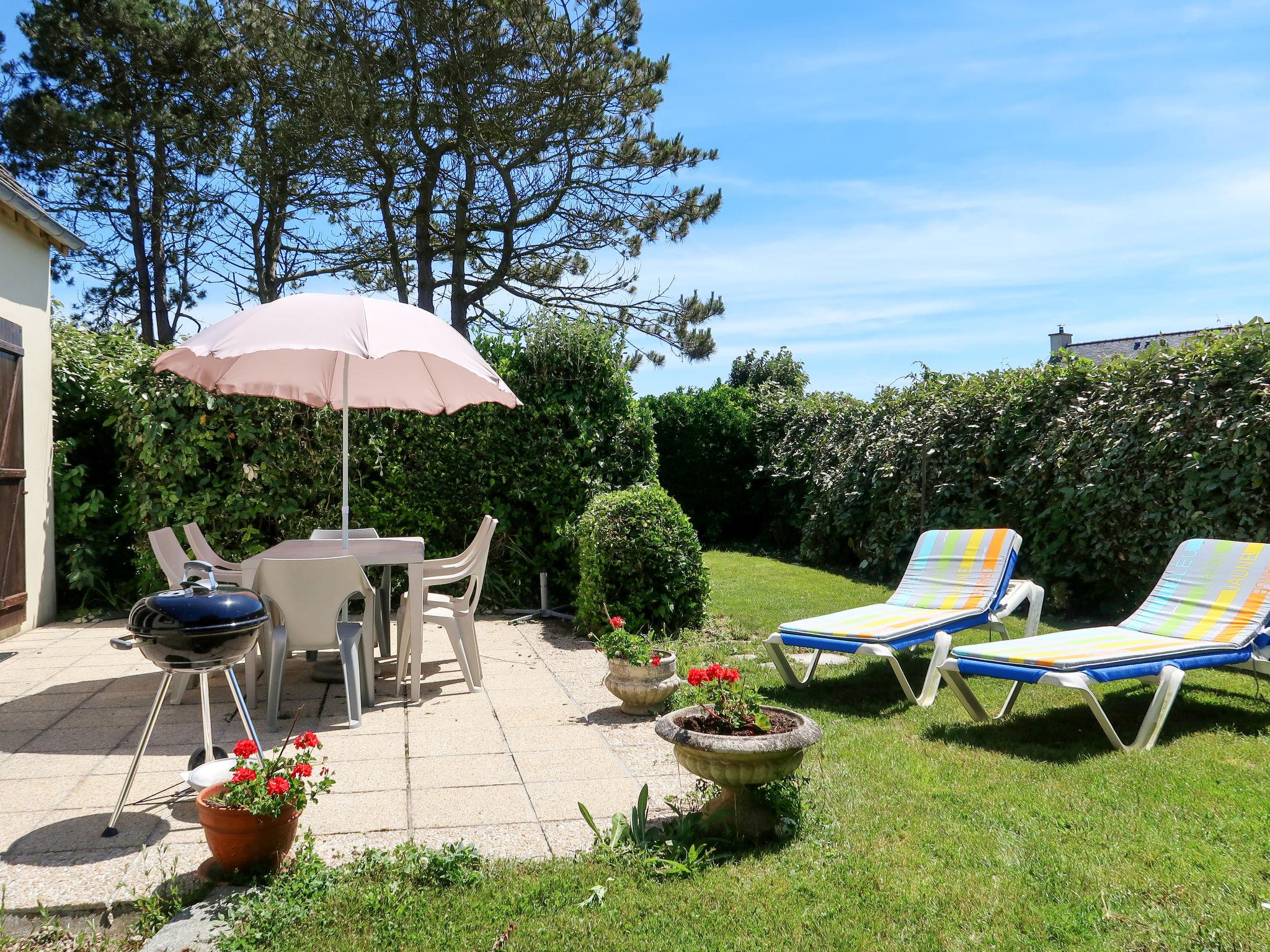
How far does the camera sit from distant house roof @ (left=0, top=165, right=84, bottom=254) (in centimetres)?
673

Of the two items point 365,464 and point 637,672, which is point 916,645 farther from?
point 365,464

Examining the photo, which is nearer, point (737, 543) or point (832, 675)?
point (832, 675)

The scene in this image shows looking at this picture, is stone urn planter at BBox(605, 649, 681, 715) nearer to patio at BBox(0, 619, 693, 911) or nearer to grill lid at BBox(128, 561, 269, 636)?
patio at BBox(0, 619, 693, 911)

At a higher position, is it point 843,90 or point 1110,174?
point 843,90

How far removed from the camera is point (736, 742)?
3.04m

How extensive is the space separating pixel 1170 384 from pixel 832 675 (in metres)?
3.40

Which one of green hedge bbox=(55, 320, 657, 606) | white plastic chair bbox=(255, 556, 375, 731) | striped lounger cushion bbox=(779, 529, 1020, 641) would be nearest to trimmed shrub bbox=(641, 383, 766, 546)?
green hedge bbox=(55, 320, 657, 606)

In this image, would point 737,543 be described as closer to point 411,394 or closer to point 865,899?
point 411,394

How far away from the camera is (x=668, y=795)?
3537 mm

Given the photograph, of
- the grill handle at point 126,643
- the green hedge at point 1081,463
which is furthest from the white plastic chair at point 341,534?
the green hedge at point 1081,463

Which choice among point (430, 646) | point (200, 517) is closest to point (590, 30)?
point (200, 517)

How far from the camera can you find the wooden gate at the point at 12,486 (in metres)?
6.92

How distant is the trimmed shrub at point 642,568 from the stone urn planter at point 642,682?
165cm

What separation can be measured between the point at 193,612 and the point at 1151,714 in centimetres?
408
